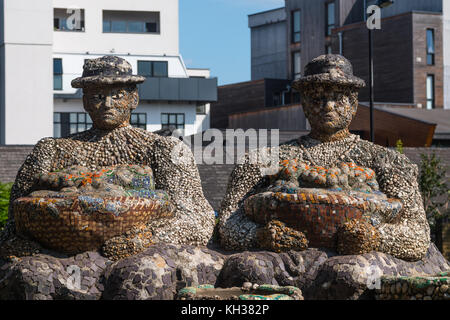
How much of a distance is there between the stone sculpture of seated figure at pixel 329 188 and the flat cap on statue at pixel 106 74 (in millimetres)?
1299

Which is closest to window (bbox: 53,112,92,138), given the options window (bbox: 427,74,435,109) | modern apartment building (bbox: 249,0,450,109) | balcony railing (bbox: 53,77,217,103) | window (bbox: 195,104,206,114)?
balcony railing (bbox: 53,77,217,103)

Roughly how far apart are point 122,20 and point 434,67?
1571 centimetres

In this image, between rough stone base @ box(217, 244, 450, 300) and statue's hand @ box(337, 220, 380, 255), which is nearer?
rough stone base @ box(217, 244, 450, 300)

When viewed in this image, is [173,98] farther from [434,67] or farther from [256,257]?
[256,257]

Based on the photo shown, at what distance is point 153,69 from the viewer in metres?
41.8

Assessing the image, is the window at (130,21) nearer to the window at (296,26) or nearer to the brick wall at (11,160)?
the window at (296,26)

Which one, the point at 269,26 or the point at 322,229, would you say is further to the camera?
the point at 269,26

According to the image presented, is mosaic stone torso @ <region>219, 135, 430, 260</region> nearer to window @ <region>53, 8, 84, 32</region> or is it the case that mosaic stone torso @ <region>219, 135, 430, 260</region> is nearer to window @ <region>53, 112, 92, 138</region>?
window @ <region>53, 112, 92, 138</region>

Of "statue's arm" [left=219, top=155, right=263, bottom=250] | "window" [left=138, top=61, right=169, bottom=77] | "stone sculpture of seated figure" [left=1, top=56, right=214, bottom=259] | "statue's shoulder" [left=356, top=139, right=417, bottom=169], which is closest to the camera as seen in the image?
"statue's arm" [left=219, top=155, right=263, bottom=250]

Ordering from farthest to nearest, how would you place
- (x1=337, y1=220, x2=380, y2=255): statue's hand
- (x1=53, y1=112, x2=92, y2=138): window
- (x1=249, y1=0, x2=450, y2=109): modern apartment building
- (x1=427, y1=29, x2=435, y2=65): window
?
1. (x1=53, y1=112, x2=92, y2=138): window
2. (x1=427, y1=29, x2=435, y2=65): window
3. (x1=249, y1=0, x2=450, y2=109): modern apartment building
4. (x1=337, y1=220, x2=380, y2=255): statue's hand

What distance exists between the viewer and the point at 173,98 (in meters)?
40.2

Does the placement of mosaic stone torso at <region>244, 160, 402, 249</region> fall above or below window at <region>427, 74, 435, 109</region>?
below

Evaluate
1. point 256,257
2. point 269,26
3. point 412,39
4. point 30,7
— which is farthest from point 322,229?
point 269,26

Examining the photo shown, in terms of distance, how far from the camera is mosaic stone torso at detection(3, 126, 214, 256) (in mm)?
7402
